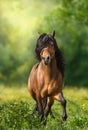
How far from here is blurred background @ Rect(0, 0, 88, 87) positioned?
2916 cm

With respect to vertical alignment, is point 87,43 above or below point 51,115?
above

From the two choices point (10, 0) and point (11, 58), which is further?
point (10, 0)

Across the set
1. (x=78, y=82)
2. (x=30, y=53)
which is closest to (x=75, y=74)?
(x=78, y=82)

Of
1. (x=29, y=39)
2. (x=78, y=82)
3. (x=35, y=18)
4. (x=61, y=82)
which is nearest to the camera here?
(x=61, y=82)

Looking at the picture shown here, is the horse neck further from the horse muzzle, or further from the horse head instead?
the horse muzzle

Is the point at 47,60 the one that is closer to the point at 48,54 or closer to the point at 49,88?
the point at 48,54

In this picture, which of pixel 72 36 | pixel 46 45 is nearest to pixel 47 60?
pixel 46 45

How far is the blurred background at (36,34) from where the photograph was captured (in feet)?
95.7

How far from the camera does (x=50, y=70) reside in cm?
1331

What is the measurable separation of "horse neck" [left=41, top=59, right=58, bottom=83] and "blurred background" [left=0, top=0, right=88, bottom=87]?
1380 cm

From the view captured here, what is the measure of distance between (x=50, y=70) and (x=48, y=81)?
221 mm

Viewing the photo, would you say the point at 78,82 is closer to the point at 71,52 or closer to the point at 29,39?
the point at 71,52

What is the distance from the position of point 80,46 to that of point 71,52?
0.69 meters

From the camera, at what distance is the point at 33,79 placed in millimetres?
13797
